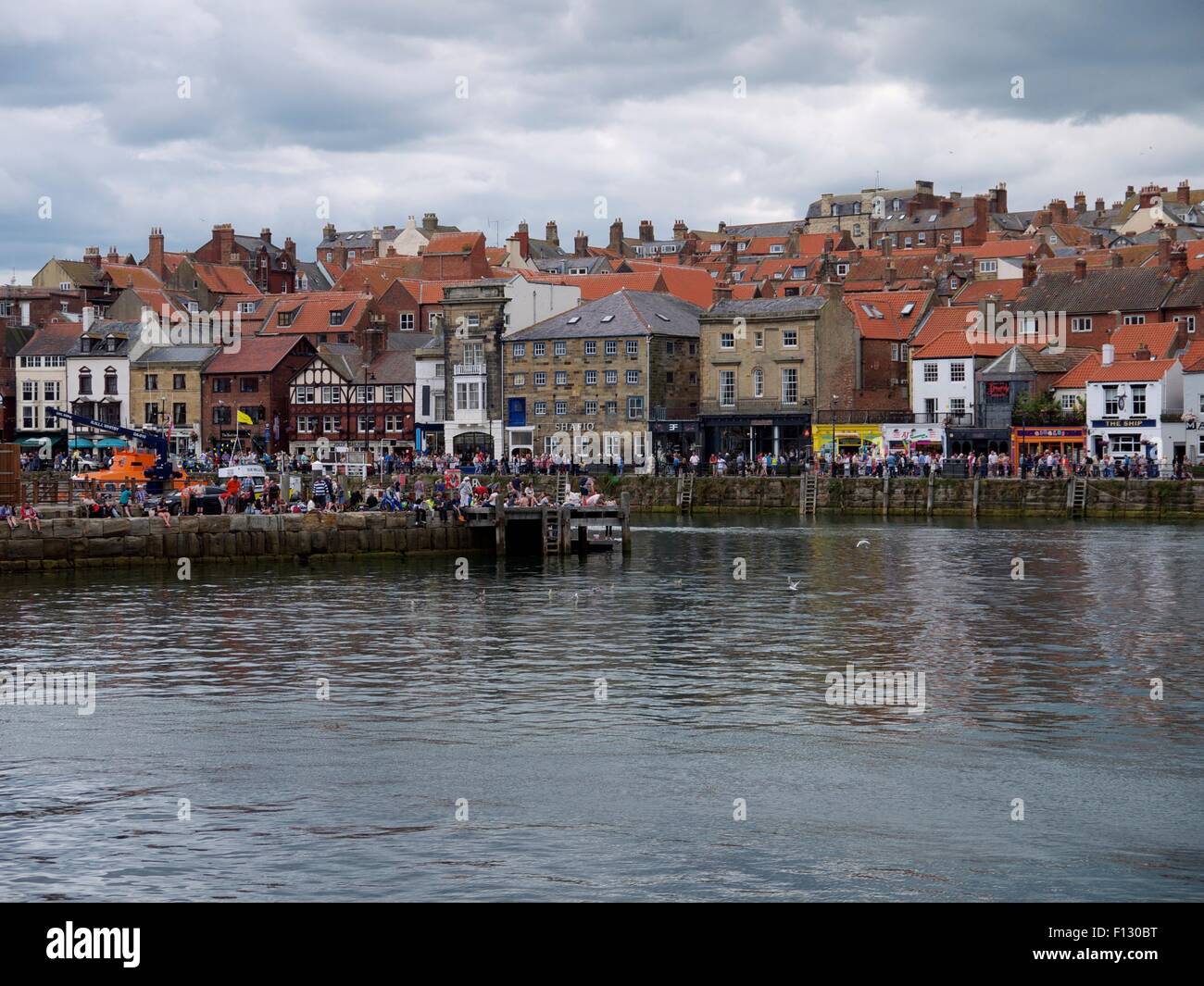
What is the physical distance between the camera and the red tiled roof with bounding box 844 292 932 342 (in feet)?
295

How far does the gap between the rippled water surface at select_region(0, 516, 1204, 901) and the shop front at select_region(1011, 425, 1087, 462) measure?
37259 mm

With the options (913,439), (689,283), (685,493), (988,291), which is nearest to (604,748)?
(685,493)

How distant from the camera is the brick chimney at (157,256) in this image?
130125 millimetres

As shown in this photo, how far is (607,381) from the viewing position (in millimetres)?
91938

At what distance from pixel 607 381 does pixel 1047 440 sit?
24779mm

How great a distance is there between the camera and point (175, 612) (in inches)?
1490

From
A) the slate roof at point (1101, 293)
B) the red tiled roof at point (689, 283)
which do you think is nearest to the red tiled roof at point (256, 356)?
the red tiled roof at point (689, 283)

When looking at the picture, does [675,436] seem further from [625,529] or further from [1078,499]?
[625,529]

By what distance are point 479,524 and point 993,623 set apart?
21.5 metres

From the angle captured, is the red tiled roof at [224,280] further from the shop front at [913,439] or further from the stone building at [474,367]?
the shop front at [913,439]

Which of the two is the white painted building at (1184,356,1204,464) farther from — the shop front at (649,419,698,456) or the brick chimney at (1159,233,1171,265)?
the shop front at (649,419,698,456)

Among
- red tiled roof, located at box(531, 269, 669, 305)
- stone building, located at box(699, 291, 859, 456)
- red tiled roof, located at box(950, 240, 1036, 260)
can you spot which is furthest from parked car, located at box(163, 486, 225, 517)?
red tiled roof, located at box(950, 240, 1036, 260)

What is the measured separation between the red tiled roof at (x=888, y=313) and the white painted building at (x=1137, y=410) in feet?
48.3
